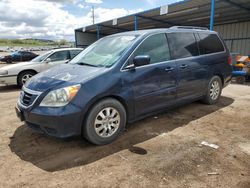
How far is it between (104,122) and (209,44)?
335 centimetres

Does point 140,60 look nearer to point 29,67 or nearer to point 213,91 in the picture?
point 213,91

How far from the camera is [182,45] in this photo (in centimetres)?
445

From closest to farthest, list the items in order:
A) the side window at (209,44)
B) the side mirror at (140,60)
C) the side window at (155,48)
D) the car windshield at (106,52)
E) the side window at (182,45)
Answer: the side mirror at (140,60) < the car windshield at (106,52) < the side window at (155,48) < the side window at (182,45) < the side window at (209,44)

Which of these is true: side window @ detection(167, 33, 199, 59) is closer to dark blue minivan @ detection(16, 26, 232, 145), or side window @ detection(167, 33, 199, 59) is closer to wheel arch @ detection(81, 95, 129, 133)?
dark blue minivan @ detection(16, 26, 232, 145)

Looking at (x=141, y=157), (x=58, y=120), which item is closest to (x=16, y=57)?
(x=58, y=120)

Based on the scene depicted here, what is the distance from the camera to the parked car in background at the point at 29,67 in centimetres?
791

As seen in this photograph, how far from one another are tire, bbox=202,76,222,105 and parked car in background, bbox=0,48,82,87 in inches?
193

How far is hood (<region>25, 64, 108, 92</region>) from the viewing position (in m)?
3.12

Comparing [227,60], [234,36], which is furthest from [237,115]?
[234,36]

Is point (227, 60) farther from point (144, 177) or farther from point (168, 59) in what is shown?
point (144, 177)

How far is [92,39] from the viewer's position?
2628 centimetres

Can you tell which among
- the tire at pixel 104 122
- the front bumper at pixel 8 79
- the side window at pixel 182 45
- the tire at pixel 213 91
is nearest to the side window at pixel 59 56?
the front bumper at pixel 8 79

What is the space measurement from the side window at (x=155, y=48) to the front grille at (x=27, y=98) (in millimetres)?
1759

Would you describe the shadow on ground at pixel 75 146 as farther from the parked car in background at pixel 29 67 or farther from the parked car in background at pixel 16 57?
the parked car in background at pixel 16 57
